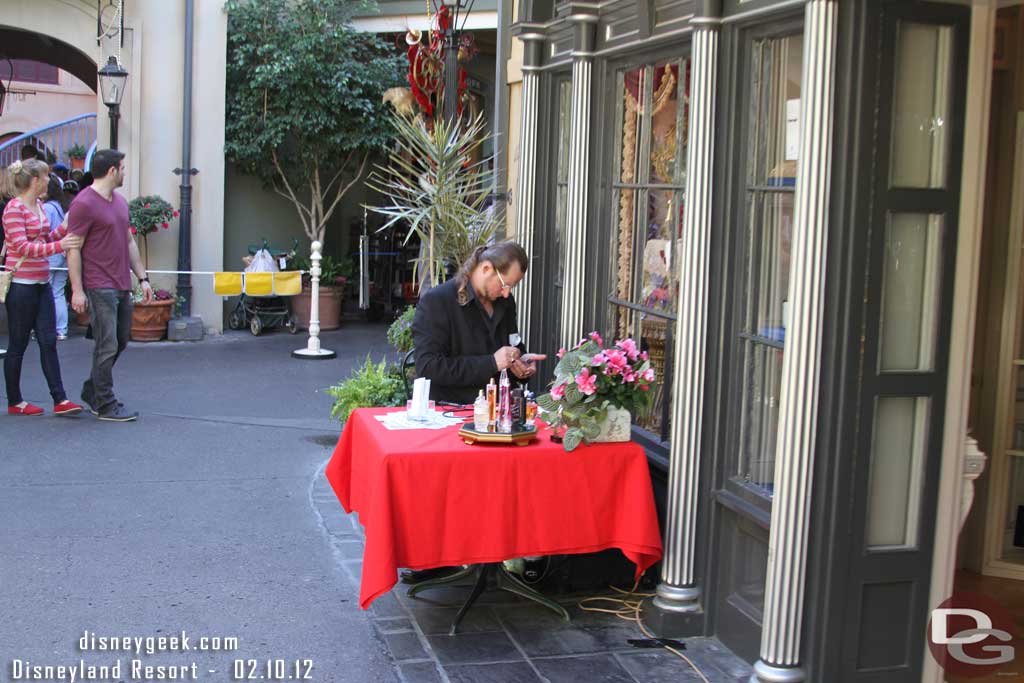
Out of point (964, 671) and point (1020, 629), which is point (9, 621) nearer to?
point (964, 671)

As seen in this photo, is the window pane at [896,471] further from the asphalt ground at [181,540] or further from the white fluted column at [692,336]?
the asphalt ground at [181,540]

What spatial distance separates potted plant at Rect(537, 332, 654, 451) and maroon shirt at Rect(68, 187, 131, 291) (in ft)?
15.1

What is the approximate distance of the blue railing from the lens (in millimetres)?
14702

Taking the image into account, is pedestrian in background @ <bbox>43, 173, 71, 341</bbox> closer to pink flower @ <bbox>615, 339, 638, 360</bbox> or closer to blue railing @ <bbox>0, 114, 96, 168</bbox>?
blue railing @ <bbox>0, 114, 96, 168</bbox>

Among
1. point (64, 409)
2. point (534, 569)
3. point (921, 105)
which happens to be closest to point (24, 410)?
point (64, 409)

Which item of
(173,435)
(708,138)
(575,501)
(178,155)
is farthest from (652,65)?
(178,155)

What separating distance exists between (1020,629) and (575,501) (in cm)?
199

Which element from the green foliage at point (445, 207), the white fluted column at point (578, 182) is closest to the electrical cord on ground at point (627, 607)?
the white fluted column at point (578, 182)

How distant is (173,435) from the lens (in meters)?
8.36

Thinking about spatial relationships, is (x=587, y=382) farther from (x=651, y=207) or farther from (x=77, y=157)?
(x=77, y=157)

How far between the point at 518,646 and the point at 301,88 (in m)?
10.2

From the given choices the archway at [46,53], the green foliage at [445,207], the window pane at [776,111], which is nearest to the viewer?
the window pane at [776,111]

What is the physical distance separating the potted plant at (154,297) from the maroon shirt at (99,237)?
459 centimetres

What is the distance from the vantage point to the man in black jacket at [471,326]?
5262mm
